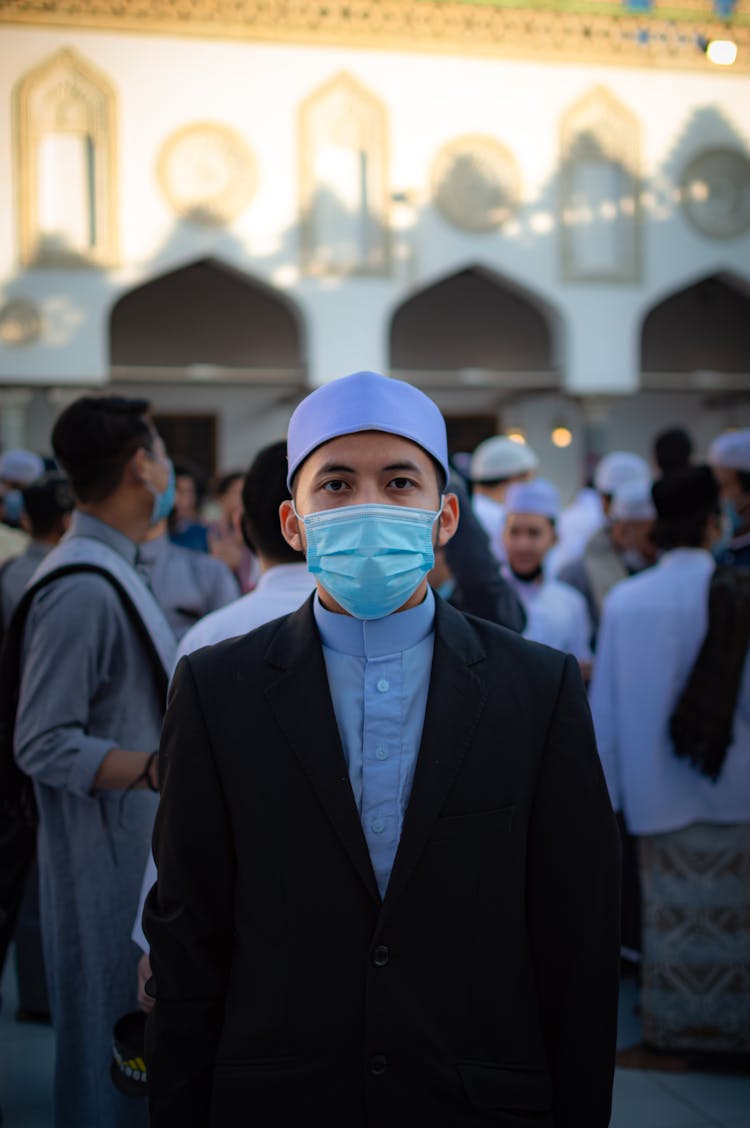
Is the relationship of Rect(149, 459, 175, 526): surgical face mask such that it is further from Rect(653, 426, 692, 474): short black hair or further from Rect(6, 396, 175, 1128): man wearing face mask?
Rect(653, 426, 692, 474): short black hair

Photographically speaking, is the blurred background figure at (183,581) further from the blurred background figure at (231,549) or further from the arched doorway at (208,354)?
the arched doorway at (208,354)

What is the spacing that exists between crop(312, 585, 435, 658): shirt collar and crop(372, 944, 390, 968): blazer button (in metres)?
A: 0.34

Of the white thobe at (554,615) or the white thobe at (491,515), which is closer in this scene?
the white thobe at (554,615)

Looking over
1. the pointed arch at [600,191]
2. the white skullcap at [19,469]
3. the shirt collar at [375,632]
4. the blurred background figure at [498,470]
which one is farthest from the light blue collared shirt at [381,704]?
the pointed arch at [600,191]

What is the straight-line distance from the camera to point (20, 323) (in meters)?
11.1

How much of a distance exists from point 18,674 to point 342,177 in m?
10.2

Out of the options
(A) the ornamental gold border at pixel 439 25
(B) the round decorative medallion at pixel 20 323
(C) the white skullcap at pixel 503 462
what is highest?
(A) the ornamental gold border at pixel 439 25

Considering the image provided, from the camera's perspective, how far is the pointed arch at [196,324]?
13.7 m

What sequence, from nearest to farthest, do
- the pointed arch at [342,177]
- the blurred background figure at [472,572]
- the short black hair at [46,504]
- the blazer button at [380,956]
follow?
the blazer button at [380,956], the blurred background figure at [472,572], the short black hair at [46,504], the pointed arch at [342,177]

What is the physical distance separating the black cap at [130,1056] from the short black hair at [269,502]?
0.81m

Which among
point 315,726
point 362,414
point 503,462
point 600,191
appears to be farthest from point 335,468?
point 600,191

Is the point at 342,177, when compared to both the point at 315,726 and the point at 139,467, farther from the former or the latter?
the point at 315,726

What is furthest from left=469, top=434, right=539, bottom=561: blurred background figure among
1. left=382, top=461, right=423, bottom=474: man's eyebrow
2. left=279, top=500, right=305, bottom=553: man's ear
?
left=382, top=461, right=423, bottom=474: man's eyebrow

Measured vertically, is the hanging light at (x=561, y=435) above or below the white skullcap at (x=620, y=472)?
above
